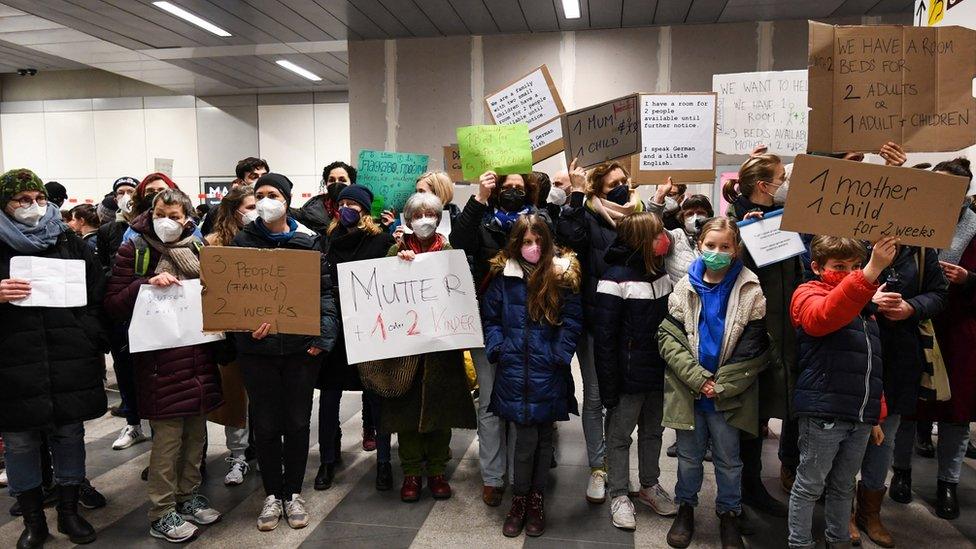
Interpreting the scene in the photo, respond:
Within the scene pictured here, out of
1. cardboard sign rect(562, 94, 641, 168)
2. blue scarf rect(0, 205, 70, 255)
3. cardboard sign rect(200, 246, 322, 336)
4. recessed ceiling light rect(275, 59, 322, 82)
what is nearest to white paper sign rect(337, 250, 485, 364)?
cardboard sign rect(200, 246, 322, 336)

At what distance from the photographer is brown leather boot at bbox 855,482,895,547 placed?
2.93 m

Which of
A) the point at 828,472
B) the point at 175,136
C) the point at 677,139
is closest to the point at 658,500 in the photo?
the point at 828,472

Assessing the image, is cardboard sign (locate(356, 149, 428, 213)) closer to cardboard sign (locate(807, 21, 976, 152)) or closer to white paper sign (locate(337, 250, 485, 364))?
white paper sign (locate(337, 250, 485, 364))

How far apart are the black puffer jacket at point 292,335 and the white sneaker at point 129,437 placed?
188cm

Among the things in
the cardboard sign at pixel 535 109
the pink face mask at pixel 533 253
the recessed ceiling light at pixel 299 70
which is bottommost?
the pink face mask at pixel 533 253

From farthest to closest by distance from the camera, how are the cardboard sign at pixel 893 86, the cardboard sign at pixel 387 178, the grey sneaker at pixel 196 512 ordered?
the cardboard sign at pixel 387 178, the grey sneaker at pixel 196 512, the cardboard sign at pixel 893 86

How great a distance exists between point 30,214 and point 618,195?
292 centimetres

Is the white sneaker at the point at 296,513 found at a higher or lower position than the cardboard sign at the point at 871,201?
lower

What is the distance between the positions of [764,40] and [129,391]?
25.0ft

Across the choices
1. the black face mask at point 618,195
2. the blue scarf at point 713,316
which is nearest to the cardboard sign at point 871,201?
the blue scarf at point 713,316

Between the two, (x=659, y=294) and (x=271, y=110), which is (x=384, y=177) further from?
(x=271, y=110)

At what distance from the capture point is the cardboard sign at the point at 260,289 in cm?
288

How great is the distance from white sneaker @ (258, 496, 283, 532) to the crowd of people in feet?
0.04

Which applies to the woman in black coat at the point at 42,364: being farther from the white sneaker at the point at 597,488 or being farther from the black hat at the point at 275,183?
the white sneaker at the point at 597,488
